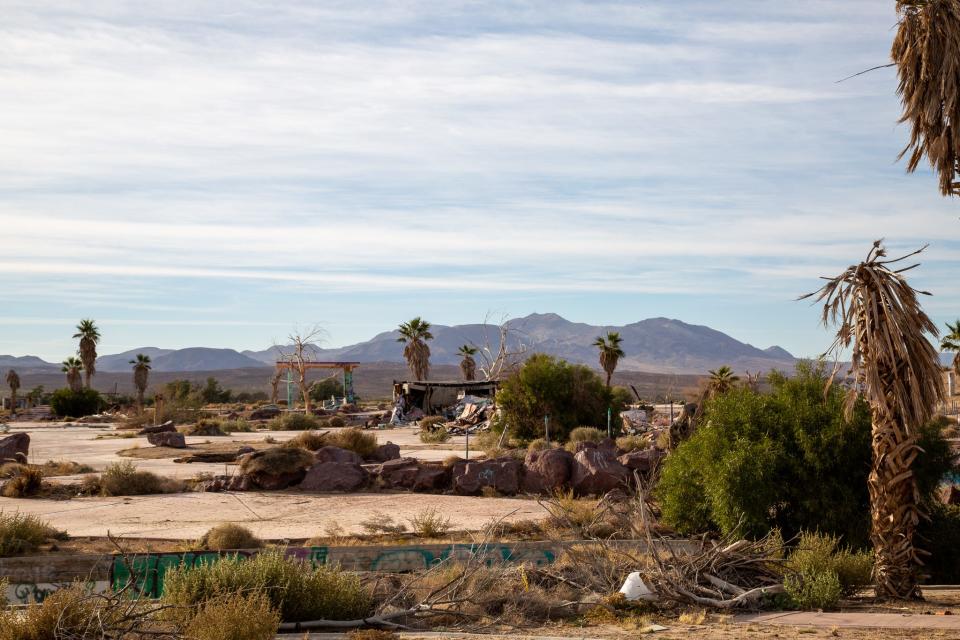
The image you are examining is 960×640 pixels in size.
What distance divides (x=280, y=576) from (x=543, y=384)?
92.1 ft

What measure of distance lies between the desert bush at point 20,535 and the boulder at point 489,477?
10035 millimetres

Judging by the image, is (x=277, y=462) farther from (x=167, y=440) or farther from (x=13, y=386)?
(x=13, y=386)

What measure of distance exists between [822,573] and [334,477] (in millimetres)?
14968

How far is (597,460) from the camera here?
947 inches

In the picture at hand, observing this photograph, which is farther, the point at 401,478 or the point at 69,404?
the point at 69,404

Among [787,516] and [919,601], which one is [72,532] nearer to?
[787,516]

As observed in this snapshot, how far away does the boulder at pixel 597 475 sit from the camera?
77.3ft

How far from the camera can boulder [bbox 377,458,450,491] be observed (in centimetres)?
2531

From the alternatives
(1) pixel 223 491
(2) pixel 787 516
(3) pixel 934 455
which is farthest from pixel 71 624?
(1) pixel 223 491

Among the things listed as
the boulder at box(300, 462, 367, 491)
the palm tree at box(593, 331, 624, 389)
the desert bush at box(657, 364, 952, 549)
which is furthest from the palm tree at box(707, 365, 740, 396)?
the palm tree at box(593, 331, 624, 389)

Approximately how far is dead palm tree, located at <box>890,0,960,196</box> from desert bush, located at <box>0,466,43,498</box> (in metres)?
20.3

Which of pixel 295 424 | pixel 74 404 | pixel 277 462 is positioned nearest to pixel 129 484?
pixel 277 462

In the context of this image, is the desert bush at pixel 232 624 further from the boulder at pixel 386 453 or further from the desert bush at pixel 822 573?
the boulder at pixel 386 453

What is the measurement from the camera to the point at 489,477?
24531 mm
